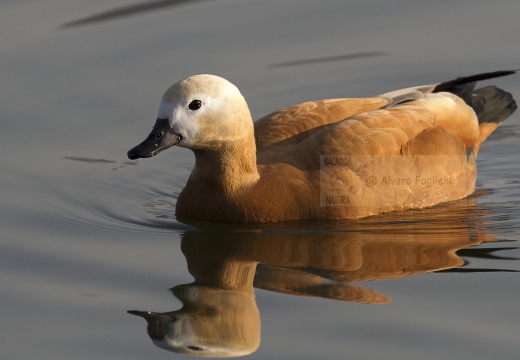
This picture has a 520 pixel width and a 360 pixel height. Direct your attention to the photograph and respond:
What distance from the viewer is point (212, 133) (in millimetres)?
9461

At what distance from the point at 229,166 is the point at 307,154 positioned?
0.69 meters

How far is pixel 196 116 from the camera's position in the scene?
931 cm

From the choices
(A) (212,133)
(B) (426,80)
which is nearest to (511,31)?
(B) (426,80)

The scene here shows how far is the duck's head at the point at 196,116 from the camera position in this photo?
9188mm

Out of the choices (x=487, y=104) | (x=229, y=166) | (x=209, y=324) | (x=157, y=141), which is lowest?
(x=209, y=324)

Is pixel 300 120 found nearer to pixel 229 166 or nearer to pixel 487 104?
pixel 229 166

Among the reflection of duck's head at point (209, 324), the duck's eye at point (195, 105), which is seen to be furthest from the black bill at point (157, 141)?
the reflection of duck's head at point (209, 324)

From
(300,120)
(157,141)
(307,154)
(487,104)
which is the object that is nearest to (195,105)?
(157,141)

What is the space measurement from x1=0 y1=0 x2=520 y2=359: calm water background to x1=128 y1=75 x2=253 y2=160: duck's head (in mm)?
839

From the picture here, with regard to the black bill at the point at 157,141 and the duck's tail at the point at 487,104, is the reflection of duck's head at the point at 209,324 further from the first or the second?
the duck's tail at the point at 487,104

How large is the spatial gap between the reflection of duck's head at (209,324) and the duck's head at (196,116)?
1.32 m

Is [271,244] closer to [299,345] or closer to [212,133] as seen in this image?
[212,133]

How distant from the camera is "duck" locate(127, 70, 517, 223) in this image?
9.34 metres

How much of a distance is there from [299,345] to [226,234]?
2.36m
